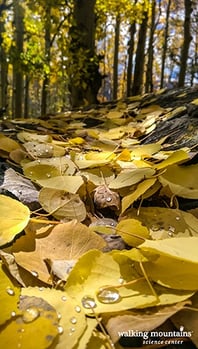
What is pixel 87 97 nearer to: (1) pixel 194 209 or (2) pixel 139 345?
(1) pixel 194 209

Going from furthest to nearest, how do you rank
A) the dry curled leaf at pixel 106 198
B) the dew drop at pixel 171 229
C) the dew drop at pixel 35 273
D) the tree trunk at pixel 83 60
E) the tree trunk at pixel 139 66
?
the tree trunk at pixel 139 66, the tree trunk at pixel 83 60, the dry curled leaf at pixel 106 198, the dew drop at pixel 171 229, the dew drop at pixel 35 273

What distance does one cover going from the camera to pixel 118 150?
1140 mm

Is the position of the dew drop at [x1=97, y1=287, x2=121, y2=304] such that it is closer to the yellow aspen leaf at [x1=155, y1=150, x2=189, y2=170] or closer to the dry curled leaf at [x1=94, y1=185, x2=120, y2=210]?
the dry curled leaf at [x1=94, y1=185, x2=120, y2=210]

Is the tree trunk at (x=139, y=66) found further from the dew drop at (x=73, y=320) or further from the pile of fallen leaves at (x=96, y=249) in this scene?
the dew drop at (x=73, y=320)

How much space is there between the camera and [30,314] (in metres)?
0.44

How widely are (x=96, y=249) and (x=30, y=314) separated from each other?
0.15 metres

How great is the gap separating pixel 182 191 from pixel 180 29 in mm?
22184

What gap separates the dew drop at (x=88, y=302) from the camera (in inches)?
18.3

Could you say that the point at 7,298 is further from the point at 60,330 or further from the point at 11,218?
the point at 11,218

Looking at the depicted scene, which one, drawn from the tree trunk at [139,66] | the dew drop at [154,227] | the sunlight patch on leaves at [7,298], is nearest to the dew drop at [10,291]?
the sunlight patch on leaves at [7,298]

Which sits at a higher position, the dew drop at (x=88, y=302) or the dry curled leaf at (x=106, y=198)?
the dry curled leaf at (x=106, y=198)

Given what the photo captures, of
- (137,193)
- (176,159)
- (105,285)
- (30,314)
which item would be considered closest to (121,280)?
(105,285)

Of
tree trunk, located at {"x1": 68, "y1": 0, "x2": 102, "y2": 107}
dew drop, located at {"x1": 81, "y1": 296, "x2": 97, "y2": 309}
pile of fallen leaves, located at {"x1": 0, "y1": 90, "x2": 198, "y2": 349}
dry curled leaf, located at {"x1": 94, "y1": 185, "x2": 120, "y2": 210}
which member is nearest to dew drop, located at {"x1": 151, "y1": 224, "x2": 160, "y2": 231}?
pile of fallen leaves, located at {"x1": 0, "y1": 90, "x2": 198, "y2": 349}

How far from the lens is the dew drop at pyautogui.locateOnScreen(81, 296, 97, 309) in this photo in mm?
466
